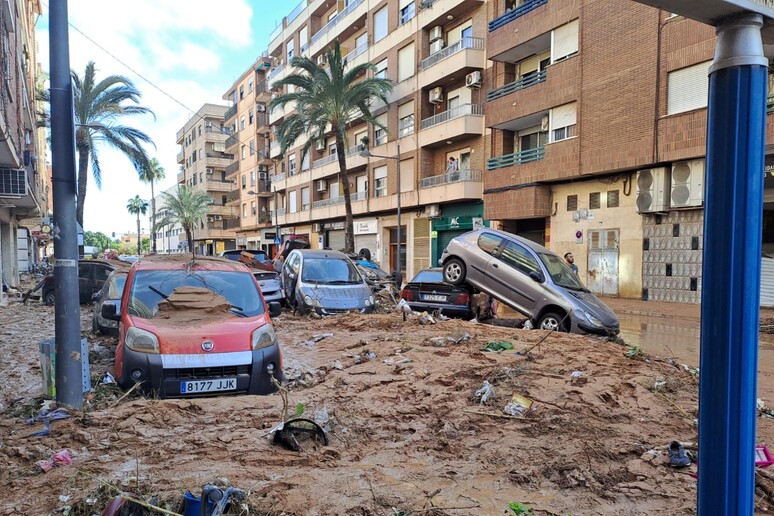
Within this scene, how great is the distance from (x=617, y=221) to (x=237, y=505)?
1951 cm

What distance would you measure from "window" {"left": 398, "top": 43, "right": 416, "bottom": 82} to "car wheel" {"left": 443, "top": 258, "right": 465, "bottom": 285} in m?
21.7

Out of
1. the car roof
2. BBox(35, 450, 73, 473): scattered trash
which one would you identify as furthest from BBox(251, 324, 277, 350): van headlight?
BBox(35, 450, 73, 473): scattered trash

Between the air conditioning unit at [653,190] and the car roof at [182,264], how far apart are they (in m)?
15.7

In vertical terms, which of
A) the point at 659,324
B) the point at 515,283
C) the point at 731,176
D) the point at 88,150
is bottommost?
the point at 659,324

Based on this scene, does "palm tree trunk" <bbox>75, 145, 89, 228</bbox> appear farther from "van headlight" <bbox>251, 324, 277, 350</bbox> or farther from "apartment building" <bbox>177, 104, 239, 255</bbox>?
"apartment building" <bbox>177, 104, 239, 255</bbox>

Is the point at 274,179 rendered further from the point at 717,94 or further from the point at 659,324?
the point at 717,94

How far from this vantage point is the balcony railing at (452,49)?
88.1 ft

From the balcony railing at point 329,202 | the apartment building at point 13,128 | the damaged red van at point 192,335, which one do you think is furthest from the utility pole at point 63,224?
the balcony railing at point 329,202

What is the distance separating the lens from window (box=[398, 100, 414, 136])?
1238 inches

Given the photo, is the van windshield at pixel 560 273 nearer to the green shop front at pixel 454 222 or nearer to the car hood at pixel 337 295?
the car hood at pixel 337 295

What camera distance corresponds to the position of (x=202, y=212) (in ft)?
193

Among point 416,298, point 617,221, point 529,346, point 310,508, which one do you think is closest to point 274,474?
point 310,508

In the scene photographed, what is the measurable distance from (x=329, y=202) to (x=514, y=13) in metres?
20.8

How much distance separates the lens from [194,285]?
22.2 feet
